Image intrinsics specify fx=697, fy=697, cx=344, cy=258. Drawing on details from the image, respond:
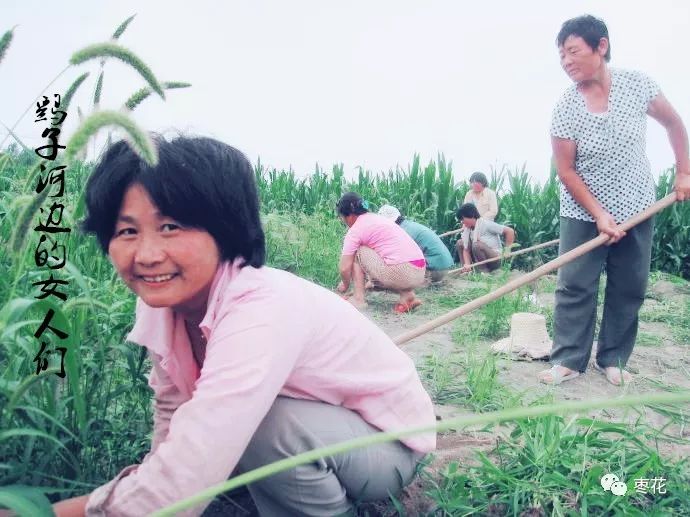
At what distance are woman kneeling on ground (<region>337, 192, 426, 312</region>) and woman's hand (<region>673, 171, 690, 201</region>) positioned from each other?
2166 mm

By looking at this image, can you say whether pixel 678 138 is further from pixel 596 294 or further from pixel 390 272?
pixel 390 272

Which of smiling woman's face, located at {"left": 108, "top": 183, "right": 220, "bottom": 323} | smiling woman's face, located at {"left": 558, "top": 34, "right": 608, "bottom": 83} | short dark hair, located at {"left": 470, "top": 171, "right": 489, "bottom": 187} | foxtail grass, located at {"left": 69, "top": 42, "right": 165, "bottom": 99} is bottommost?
short dark hair, located at {"left": 470, "top": 171, "right": 489, "bottom": 187}

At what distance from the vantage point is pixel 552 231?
7.43m

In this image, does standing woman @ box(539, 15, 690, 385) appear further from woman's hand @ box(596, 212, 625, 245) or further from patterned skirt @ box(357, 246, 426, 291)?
patterned skirt @ box(357, 246, 426, 291)

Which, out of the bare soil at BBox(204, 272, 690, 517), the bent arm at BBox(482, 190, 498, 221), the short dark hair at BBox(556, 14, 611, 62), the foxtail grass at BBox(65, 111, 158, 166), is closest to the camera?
the foxtail grass at BBox(65, 111, 158, 166)

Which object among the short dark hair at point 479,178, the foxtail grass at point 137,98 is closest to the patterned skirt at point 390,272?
the short dark hair at point 479,178

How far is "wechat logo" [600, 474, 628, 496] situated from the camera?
5.20 ft

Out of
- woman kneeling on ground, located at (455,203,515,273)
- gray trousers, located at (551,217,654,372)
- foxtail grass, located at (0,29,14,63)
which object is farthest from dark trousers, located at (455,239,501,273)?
foxtail grass, located at (0,29,14,63)

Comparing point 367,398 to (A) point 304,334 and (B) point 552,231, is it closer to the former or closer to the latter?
(A) point 304,334

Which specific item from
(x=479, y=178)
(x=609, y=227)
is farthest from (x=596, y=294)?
(x=479, y=178)

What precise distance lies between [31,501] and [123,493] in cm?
16

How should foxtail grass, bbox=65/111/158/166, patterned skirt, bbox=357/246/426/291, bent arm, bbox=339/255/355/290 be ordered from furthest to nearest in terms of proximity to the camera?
bent arm, bbox=339/255/355/290, patterned skirt, bbox=357/246/426/291, foxtail grass, bbox=65/111/158/166

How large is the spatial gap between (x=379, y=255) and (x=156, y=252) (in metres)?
3.81

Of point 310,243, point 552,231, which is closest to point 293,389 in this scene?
point 310,243
